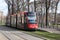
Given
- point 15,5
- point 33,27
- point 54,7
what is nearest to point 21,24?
point 33,27

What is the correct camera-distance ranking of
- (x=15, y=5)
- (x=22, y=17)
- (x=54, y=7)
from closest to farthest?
(x=22, y=17), (x=54, y=7), (x=15, y=5)

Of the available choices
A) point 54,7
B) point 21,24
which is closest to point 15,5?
point 54,7

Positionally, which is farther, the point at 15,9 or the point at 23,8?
the point at 15,9

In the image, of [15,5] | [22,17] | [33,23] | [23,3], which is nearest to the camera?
[33,23]

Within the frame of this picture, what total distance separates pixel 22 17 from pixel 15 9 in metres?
37.3

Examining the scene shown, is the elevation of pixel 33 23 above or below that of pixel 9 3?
below

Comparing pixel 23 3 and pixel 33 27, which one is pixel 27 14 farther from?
pixel 23 3

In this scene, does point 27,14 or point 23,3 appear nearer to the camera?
point 27,14

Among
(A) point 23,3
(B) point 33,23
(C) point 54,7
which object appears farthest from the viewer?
(A) point 23,3

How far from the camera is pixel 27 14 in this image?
4069cm

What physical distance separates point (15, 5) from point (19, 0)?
2.76m

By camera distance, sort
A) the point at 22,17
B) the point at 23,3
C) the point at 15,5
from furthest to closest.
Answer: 1. the point at 15,5
2. the point at 23,3
3. the point at 22,17

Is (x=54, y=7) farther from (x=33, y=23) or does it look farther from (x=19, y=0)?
(x=33, y=23)

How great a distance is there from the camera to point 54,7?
63156mm
